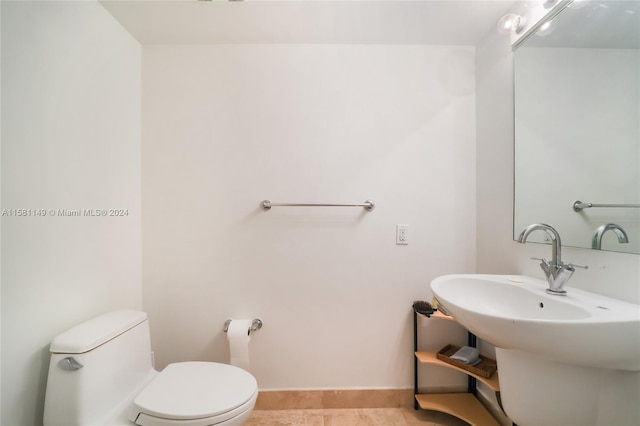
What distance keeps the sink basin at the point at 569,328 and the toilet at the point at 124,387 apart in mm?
923

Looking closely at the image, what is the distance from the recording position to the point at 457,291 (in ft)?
3.43

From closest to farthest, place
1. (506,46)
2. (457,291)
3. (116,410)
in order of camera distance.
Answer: (116,410)
(457,291)
(506,46)

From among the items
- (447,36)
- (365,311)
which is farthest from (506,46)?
(365,311)

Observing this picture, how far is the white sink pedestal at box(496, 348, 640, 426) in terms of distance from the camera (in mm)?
693

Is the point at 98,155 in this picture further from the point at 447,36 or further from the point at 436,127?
the point at 447,36

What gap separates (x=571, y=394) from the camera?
2.37 ft

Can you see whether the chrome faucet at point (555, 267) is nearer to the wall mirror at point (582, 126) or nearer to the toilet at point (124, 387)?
the wall mirror at point (582, 126)

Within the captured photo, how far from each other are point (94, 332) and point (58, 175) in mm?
643

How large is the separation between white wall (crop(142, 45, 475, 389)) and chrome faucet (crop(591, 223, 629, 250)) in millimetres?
584

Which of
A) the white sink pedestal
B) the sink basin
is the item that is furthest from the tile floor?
the sink basin

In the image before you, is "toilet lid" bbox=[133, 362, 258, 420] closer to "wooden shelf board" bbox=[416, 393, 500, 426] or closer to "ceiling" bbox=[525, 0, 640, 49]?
"wooden shelf board" bbox=[416, 393, 500, 426]

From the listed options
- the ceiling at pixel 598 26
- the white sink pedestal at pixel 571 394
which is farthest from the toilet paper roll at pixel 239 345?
the ceiling at pixel 598 26

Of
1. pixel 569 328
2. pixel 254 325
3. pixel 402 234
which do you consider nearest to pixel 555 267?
pixel 569 328

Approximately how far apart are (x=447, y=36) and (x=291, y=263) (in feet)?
5.18
